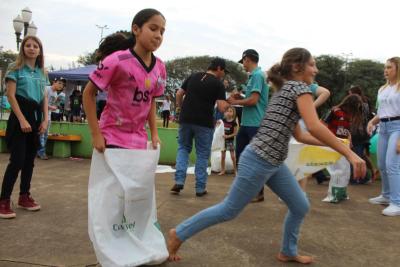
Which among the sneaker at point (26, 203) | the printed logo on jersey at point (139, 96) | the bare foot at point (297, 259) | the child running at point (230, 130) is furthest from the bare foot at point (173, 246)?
the child running at point (230, 130)

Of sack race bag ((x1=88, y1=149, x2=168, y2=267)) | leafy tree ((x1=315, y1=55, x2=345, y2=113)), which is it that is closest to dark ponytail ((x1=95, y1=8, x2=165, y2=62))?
sack race bag ((x1=88, y1=149, x2=168, y2=267))

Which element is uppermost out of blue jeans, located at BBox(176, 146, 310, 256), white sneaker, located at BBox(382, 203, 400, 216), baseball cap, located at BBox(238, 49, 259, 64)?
baseball cap, located at BBox(238, 49, 259, 64)

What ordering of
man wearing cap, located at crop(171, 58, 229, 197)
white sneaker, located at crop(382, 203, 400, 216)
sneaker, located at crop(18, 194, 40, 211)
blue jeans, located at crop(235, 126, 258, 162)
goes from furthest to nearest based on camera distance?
1. man wearing cap, located at crop(171, 58, 229, 197)
2. blue jeans, located at crop(235, 126, 258, 162)
3. white sneaker, located at crop(382, 203, 400, 216)
4. sneaker, located at crop(18, 194, 40, 211)

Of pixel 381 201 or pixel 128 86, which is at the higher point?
pixel 128 86

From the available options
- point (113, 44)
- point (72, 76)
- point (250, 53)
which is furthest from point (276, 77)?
point (72, 76)

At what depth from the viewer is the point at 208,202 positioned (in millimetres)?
5090

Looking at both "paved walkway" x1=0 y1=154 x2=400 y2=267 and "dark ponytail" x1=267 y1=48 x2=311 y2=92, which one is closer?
"dark ponytail" x1=267 y1=48 x2=311 y2=92

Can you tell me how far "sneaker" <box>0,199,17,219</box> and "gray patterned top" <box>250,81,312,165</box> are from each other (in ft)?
8.22

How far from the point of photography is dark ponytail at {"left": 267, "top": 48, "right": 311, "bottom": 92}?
2.85 metres

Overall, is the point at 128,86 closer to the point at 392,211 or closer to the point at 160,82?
the point at 160,82

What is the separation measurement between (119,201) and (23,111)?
1914mm

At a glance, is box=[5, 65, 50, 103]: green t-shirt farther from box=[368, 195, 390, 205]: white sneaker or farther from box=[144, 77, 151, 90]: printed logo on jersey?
box=[368, 195, 390, 205]: white sneaker

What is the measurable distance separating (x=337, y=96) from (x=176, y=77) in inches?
1311

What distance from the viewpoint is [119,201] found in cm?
270
